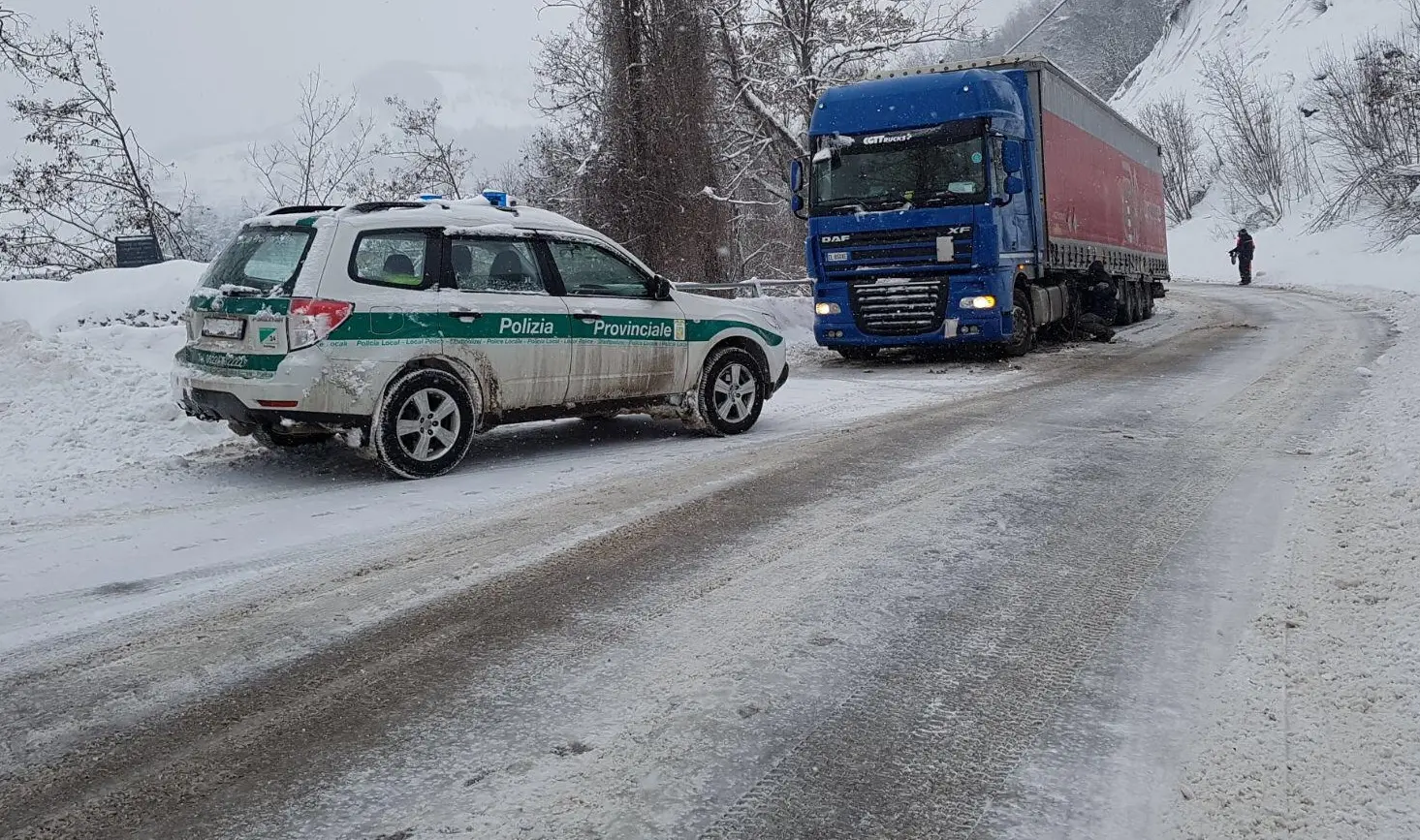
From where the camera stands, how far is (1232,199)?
58.3 metres

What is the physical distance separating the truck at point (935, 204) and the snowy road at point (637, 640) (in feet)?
19.8

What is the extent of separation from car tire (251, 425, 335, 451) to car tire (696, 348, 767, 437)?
9.55ft

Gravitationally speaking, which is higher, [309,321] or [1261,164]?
[1261,164]

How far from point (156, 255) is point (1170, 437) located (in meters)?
11.8

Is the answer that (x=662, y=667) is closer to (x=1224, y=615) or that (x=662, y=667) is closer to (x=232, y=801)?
(x=232, y=801)

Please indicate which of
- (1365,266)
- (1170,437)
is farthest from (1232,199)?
(1170,437)

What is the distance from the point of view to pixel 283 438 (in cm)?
696

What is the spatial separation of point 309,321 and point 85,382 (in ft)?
10.5

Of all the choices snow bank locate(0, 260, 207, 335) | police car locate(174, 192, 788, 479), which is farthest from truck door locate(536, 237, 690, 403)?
snow bank locate(0, 260, 207, 335)

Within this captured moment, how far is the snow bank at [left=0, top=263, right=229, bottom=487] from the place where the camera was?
699 centimetres

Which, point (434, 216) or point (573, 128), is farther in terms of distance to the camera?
point (573, 128)

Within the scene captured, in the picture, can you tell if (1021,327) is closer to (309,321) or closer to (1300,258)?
(309,321)

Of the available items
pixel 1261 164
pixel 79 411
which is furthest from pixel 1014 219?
pixel 1261 164

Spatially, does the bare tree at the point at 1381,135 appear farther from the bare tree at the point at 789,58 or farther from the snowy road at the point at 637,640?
the snowy road at the point at 637,640
